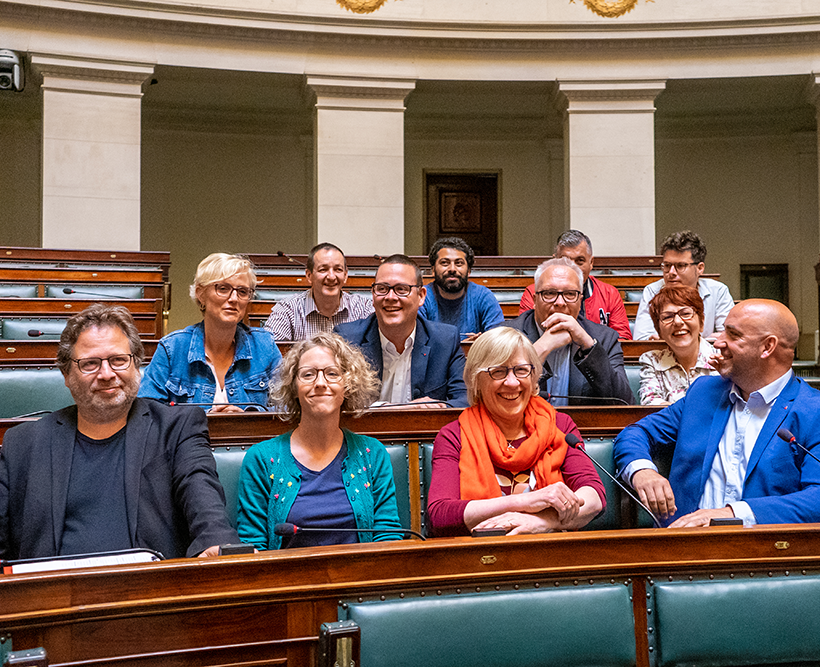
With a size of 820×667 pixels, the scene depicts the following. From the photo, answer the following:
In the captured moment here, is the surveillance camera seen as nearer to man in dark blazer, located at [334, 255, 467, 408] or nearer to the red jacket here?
the red jacket

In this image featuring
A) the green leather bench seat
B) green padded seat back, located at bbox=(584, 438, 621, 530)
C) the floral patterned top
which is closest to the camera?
the green leather bench seat

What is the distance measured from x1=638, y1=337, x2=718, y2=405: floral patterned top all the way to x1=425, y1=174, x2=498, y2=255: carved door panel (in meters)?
6.87

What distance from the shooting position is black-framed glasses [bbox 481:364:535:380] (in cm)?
204

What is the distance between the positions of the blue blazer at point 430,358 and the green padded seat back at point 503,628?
1.32 metres

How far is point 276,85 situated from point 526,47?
2.45 m

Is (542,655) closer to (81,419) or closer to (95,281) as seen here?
(81,419)

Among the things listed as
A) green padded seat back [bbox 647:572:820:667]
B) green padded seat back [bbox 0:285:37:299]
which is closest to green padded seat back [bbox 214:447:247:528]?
green padded seat back [bbox 647:572:820:667]

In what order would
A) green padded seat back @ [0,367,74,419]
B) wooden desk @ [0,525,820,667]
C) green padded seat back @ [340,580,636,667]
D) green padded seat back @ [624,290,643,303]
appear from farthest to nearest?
green padded seat back @ [624,290,643,303]
green padded seat back @ [0,367,74,419]
green padded seat back @ [340,580,636,667]
wooden desk @ [0,525,820,667]

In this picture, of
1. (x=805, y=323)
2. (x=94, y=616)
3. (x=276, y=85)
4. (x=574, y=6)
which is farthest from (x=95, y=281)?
(x=805, y=323)

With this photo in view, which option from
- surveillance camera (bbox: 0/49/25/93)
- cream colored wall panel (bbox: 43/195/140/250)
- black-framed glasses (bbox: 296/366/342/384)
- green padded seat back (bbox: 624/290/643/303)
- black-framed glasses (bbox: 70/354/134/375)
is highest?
surveillance camera (bbox: 0/49/25/93)

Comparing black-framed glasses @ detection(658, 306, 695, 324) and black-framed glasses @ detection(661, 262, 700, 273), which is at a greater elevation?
black-framed glasses @ detection(661, 262, 700, 273)

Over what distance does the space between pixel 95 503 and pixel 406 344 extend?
1.24 m

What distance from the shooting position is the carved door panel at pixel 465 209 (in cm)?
955

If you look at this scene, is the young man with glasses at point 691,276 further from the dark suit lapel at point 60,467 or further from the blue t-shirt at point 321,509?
the dark suit lapel at point 60,467
